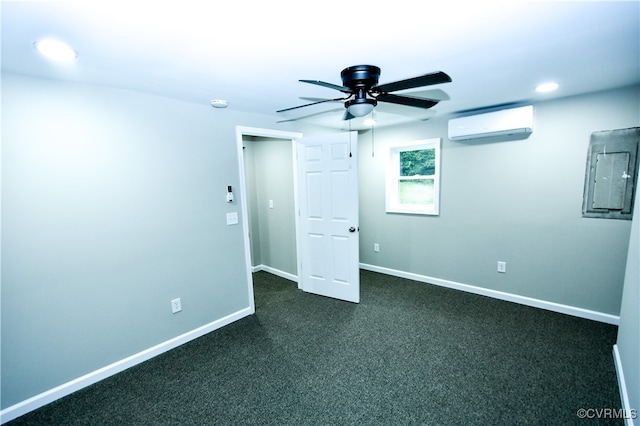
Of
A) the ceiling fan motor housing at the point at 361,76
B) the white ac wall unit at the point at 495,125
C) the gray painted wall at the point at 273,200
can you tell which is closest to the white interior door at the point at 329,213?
the gray painted wall at the point at 273,200

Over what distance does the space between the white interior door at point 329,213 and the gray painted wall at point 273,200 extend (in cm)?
40

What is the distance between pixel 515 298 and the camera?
323 centimetres

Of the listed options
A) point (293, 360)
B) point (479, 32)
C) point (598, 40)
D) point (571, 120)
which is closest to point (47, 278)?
point (293, 360)

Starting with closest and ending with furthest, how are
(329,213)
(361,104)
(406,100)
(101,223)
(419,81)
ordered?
1. (419,81)
2. (361,104)
3. (406,100)
4. (101,223)
5. (329,213)

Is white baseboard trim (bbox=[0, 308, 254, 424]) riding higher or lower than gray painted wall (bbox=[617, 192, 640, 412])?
lower

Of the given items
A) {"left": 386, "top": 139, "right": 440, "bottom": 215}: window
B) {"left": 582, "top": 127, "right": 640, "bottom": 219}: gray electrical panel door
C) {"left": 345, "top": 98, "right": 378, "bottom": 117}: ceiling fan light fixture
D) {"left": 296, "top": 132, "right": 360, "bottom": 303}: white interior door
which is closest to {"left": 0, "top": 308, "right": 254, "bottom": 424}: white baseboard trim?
{"left": 296, "top": 132, "right": 360, "bottom": 303}: white interior door

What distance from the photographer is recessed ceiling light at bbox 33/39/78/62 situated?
1.40 meters

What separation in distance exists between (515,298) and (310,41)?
351 centimetres

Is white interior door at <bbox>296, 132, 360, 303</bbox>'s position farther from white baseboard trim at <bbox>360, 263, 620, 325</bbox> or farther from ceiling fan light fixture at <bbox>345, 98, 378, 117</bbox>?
ceiling fan light fixture at <bbox>345, 98, 378, 117</bbox>

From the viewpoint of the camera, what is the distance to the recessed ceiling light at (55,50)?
4.60 ft

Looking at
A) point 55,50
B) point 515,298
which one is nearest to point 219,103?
point 55,50

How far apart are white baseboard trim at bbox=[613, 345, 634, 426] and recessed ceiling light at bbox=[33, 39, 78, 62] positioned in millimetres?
3774

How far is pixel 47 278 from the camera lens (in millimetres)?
1946

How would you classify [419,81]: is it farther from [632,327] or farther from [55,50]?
[632,327]
